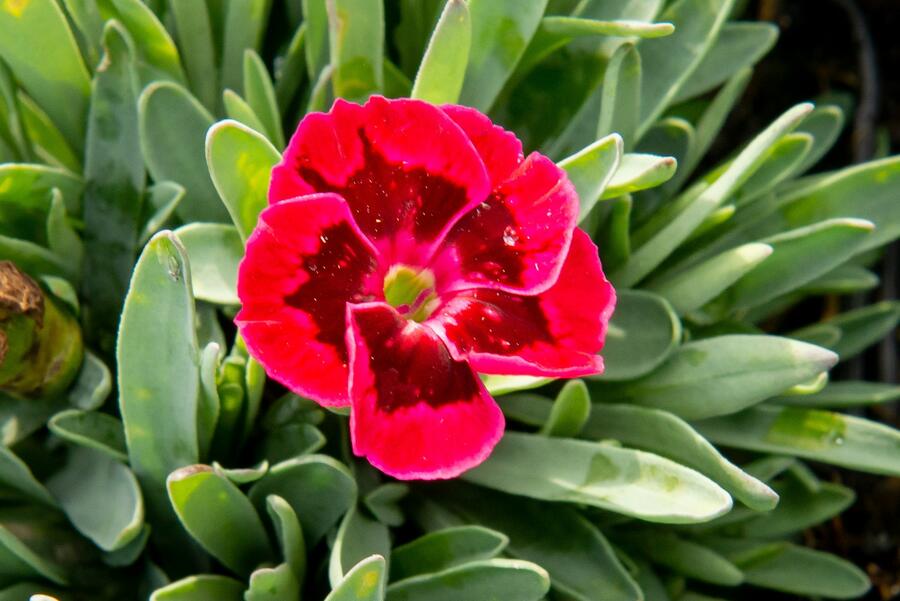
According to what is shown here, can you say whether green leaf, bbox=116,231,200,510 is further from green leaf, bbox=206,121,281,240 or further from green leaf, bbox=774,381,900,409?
green leaf, bbox=774,381,900,409

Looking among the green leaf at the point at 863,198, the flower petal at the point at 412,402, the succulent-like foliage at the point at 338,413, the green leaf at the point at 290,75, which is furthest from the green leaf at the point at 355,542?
the green leaf at the point at 863,198

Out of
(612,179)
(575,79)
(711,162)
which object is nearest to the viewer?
(612,179)

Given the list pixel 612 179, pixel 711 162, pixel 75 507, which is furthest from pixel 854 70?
pixel 75 507

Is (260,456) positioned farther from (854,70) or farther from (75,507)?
(854,70)

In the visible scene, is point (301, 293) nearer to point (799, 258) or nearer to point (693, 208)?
point (693, 208)

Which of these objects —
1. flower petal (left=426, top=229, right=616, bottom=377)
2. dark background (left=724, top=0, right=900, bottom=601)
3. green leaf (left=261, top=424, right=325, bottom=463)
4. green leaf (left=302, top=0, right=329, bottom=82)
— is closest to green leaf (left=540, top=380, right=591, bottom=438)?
flower petal (left=426, top=229, right=616, bottom=377)

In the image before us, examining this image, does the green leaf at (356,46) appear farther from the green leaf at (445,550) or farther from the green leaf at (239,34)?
the green leaf at (445,550)

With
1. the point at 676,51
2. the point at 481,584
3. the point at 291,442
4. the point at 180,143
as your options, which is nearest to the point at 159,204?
the point at 180,143
